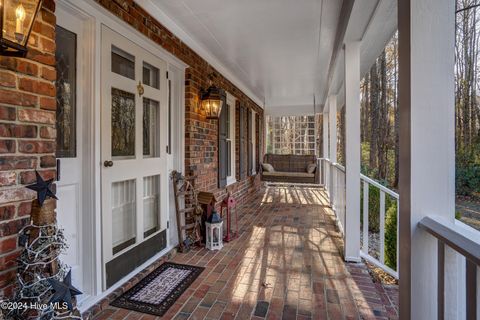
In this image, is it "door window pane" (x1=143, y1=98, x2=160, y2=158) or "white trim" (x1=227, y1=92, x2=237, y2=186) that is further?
"white trim" (x1=227, y1=92, x2=237, y2=186)

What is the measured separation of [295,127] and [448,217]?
8.08 meters

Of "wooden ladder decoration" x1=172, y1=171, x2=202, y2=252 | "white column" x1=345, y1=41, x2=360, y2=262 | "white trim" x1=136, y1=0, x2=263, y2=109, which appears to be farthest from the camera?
"wooden ladder decoration" x1=172, y1=171, x2=202, y2=252

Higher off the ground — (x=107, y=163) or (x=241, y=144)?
(x=241, y=144)

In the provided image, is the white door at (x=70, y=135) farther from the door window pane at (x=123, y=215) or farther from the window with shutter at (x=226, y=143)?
the window with shutter at (x=226, y=143)

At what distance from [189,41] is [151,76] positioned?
0.84 metres

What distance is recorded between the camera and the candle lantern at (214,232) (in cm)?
300

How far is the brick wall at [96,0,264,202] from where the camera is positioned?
7.37ft

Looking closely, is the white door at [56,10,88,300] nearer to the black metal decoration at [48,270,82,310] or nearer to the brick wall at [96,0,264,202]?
the brick wall at [96,0,264,202]

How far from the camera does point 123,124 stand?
226cm

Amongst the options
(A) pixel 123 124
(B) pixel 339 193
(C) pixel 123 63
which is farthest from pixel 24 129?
(B) pixel 339 193

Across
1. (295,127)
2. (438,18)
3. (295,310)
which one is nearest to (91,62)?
(438,18)

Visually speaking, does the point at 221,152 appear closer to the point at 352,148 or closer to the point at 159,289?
the point at 352,148

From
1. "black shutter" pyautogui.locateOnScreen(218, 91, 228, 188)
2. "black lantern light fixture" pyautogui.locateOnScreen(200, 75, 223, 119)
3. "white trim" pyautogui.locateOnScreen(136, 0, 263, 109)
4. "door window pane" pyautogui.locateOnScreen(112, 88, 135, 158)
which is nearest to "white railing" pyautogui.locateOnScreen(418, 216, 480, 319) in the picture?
"door window pane" pyautogui.locateOnScreen(112, 88, 135, 158)

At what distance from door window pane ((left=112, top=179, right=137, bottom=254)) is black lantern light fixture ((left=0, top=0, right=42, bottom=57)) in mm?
1250
